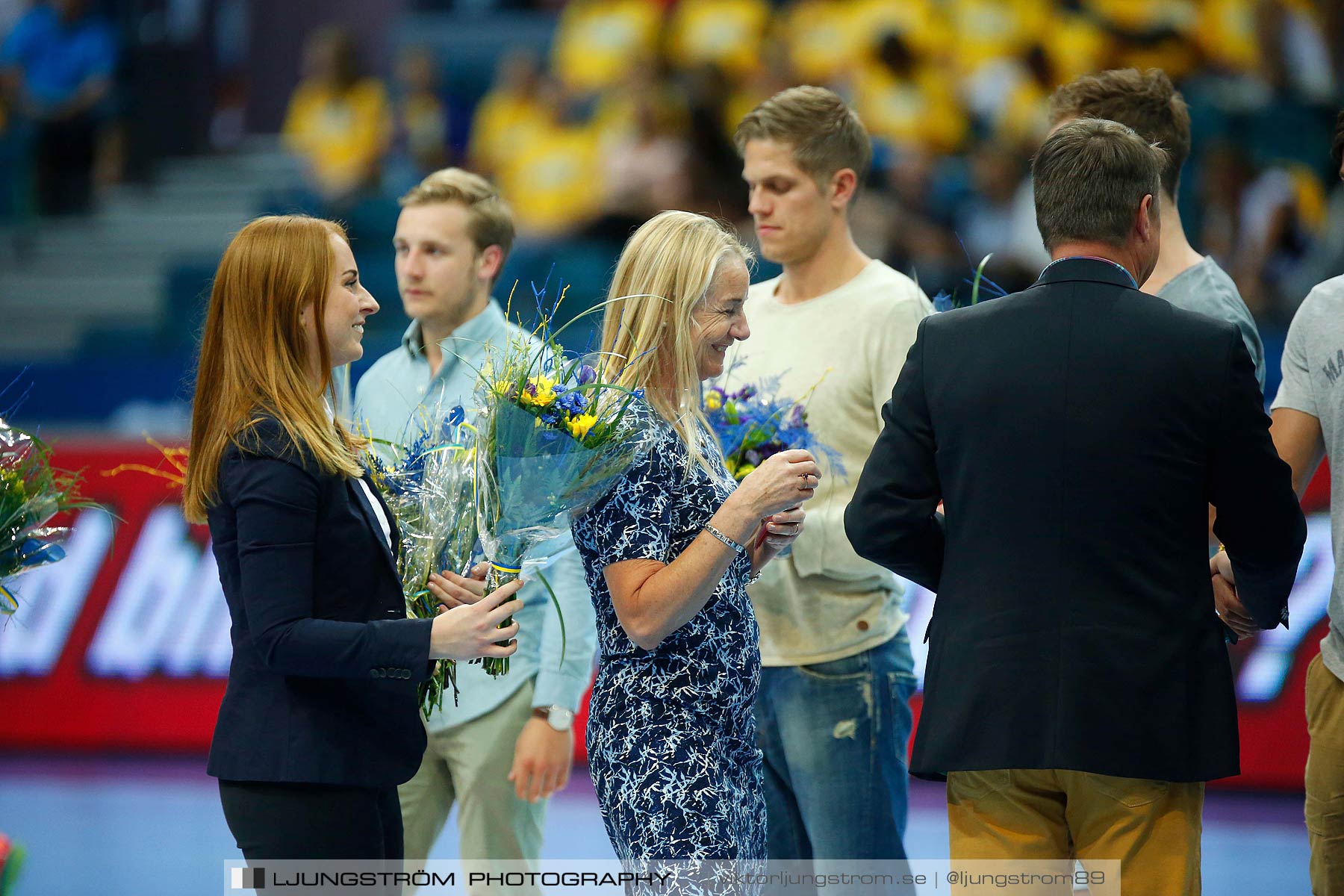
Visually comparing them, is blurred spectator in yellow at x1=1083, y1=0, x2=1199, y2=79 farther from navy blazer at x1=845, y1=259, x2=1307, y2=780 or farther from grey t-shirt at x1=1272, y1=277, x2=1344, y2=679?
navy blazer at x1=845, y1=259, x2=1307, y2=780

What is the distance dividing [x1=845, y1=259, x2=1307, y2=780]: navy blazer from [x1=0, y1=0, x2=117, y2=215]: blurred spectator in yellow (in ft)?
29.7

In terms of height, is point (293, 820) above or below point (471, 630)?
below

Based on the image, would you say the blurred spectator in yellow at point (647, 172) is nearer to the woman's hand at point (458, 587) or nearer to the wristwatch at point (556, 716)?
the wristwatch at point (556, 716)

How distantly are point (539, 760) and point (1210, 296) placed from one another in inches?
63.5

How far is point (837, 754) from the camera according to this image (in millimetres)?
2822

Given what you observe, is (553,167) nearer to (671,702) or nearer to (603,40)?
(603,40)

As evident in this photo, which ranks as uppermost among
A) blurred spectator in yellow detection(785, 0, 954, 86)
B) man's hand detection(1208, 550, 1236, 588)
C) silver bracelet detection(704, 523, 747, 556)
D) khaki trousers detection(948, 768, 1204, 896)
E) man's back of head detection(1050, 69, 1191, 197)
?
blurred spectator in yellow detection(785, 0, 954, 86)

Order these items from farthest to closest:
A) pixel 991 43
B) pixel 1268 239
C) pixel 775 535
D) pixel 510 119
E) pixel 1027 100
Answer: pixel 510 119
pixel 991 43
pixel 1027 100
pixel 1268 239
pixel 775 535

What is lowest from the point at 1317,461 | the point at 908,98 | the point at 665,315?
the point at 1317,461

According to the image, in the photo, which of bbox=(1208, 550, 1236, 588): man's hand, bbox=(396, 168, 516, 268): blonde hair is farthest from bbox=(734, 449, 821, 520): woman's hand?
bbox=(396, 168, 516, 268): blonde hair

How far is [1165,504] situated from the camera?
196cm

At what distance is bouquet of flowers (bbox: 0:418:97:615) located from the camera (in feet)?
8.04

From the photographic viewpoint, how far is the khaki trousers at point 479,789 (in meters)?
2.92

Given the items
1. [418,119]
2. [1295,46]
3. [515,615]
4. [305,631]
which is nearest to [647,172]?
[418,119]
